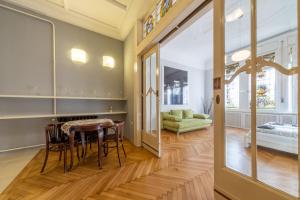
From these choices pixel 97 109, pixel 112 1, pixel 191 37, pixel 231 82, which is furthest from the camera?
pixel 191 37

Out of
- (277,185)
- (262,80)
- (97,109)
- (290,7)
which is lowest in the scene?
(277,185)

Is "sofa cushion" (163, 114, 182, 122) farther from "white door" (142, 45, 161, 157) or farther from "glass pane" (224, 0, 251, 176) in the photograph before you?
"glass pane" (224, 0, 251, 176)

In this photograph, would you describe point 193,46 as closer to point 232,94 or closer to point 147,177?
point 232,94

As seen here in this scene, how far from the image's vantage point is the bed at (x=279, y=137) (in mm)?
1017

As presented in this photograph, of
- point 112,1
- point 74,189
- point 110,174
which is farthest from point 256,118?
point 112,1

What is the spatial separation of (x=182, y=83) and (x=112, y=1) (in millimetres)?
4328

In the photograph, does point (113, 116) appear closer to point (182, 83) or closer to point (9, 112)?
point (9, 112)

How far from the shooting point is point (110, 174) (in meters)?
2.09

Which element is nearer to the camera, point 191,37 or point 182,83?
point 191,37

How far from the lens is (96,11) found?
138 inches

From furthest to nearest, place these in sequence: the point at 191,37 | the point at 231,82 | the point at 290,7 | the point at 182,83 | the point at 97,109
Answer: the point at 182,83 → the point at 191,37 → the point at 97,109 → the point at 231,82 → the point at 290,7

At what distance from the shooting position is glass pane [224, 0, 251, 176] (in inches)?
49.3

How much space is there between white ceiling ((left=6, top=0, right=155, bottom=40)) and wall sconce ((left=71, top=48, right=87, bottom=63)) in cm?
69

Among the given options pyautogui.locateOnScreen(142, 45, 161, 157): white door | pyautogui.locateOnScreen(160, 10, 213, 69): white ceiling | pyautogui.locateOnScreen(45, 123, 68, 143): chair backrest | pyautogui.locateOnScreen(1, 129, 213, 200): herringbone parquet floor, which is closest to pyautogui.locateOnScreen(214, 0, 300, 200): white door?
pyautogui.locateOnScreen(1, 129, 213, 200): herringbone parquet floor
